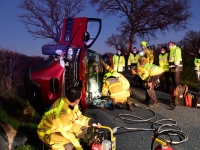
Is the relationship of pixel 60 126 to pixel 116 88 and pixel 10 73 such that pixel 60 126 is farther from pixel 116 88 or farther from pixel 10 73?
pixel 10 73

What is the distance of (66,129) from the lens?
11.5 ft

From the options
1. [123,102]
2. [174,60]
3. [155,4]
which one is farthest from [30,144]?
[155,4]

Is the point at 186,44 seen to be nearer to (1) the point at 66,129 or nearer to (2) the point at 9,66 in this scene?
(2) the point at 9,66

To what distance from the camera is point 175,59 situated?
8812 mm

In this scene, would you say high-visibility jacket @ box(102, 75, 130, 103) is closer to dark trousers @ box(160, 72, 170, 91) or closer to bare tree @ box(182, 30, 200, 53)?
dark trousers @ box(160, 72, 170, 91)

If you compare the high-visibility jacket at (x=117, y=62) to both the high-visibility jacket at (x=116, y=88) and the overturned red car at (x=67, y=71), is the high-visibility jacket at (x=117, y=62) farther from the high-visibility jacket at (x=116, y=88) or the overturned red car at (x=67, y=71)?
the high-visibility jacket at (x=116, y=88)

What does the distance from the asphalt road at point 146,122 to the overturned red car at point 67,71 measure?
2.78 ft

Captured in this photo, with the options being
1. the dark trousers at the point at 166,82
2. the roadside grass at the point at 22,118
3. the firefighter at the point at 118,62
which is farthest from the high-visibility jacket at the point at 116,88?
the firefighter at the point at 118,62

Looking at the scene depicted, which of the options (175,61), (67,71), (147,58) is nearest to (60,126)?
(67,71)

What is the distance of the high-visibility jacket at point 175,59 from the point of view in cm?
879

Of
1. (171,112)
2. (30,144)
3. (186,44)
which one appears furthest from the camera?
(186,44)

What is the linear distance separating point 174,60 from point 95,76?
3.16 metres

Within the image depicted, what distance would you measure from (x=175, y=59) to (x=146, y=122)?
3902 mm

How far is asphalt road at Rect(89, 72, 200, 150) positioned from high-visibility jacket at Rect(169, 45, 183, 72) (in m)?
1.35
